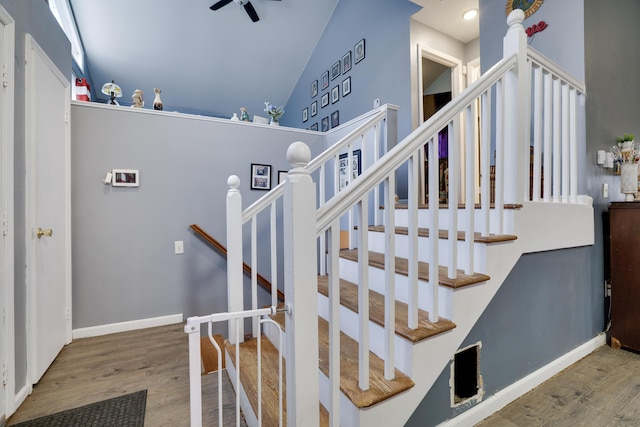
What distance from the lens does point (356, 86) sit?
4.10 meters

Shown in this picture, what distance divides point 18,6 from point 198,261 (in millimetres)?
2080

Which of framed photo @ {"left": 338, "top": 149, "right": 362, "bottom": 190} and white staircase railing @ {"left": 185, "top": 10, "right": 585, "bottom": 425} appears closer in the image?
white staircase railing @ {"left": 185, "top": 10, "right": 585, "bottom": 425}

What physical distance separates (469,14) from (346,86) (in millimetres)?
1678

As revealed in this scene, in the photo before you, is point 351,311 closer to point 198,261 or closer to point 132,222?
point 198,261

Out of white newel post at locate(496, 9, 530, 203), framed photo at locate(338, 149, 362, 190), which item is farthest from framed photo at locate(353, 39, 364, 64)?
white newel post at locate(496, 9, 530, 203)

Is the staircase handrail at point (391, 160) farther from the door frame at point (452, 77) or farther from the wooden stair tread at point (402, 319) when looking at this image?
the door frame at point (452, 77)

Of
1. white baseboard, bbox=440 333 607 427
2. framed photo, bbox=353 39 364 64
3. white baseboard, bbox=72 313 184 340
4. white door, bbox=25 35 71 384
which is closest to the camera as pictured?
white baseboard, bbox=440 333 607 427

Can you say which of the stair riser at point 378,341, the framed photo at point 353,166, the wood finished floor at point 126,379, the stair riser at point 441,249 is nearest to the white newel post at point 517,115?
the stair riser at point 441,249

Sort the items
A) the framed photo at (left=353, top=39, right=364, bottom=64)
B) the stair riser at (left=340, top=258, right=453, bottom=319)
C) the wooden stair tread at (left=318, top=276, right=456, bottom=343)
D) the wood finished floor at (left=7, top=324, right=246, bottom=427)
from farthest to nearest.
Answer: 1. the framed photo at (left=353, top=39, right=364, bottom=64)
2. the wood finished floor at (left=7, top=324, right=246, bottom=427)
3. the stair riser at (left=340, top=258, right=453, bottom=319)
4. the wooden stair tread at (left=318, top=276, right=456, bottom=343)

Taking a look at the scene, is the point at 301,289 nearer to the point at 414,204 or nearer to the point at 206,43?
the point at 414,204

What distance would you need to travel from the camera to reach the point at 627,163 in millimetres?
2145

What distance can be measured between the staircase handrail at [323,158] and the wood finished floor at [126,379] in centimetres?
105

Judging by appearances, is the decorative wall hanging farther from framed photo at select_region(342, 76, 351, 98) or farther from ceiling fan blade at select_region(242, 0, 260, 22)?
ceiling fan blade at select_region(242, 0, 260, 22)

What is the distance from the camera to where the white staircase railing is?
95cm
